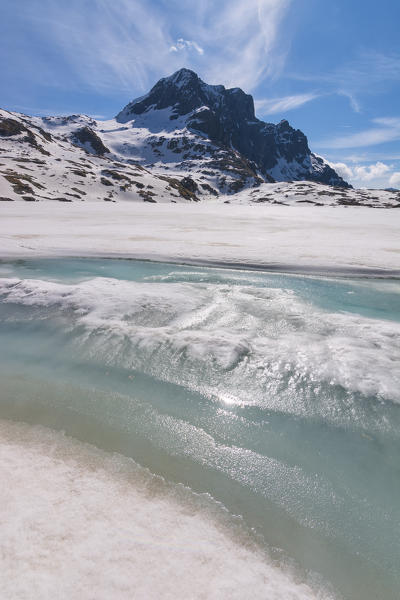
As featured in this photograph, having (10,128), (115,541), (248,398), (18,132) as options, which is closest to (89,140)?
(18,132)

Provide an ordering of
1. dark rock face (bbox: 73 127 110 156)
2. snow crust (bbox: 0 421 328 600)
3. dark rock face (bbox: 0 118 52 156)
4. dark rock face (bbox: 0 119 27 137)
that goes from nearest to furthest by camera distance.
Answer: snow crust (bbox: 0 421 328 600) < dark rock face (bbox: 0 118 52 156) < dark rock face (bbox: 0 119 27 137) < dark rock face (bbox: 73 127 110 156)

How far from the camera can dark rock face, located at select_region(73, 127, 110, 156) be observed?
189500 millimetres

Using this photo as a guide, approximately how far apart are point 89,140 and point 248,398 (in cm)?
22474

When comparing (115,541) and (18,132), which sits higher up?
(18,132)

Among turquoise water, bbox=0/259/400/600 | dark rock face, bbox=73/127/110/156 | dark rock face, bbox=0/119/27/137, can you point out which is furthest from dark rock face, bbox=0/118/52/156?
turquoise water, bbox=0/259/400/600

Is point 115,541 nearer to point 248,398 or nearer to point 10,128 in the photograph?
point 248,398

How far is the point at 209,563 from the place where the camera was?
2211mm

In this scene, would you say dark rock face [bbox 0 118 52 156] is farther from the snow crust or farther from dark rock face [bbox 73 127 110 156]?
the snow crust

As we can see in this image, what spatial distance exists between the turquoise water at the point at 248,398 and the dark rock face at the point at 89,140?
211m

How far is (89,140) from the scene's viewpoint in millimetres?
192375

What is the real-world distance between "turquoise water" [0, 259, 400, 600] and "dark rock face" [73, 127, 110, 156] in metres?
211

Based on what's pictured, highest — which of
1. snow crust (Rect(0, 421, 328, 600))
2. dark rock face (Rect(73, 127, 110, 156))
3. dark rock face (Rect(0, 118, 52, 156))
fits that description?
dark rock face (Rect(73, 127, 110, 156))

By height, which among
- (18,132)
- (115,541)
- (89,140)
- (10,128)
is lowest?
(115,541)

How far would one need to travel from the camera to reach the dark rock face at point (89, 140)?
190m
